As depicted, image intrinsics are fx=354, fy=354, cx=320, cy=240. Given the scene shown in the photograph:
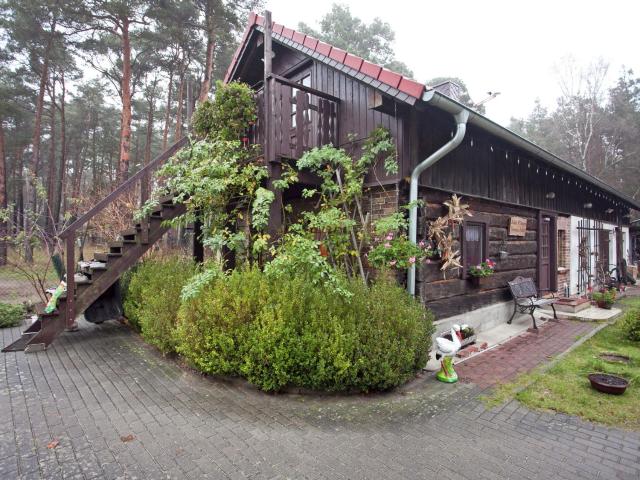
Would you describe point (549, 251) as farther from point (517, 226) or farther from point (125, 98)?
point (125, 98)

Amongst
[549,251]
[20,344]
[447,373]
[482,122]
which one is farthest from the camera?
[549,251]

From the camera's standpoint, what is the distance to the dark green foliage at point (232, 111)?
5461 millimetres

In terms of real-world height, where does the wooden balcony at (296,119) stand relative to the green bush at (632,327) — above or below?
above

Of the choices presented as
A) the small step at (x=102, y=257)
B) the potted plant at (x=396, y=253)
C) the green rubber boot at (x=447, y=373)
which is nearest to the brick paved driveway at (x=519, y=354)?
the green rubber boot at (x=447, y=373)

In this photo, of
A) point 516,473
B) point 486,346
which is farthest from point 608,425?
point 486,346

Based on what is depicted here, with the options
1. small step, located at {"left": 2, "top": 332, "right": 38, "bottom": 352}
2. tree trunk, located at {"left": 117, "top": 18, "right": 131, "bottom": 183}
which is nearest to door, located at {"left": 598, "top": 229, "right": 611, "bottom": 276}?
small step, located at {"left": 2, "top": 332, "right": 38, "bottom": 352}

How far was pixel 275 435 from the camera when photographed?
289 cm

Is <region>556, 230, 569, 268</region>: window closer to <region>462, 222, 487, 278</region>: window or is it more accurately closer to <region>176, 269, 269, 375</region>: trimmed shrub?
<region>462, 222, 487, 278</region>: window

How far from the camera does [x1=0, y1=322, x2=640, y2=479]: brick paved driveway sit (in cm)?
247

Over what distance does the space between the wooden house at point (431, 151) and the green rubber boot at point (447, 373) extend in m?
1.23

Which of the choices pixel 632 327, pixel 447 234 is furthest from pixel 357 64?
pixel 632 327

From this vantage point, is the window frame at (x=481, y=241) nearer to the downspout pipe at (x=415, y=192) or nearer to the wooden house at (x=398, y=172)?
the wooden house at (x=398, y=172)

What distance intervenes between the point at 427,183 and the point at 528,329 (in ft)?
12.2

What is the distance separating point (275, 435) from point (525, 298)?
612cm
